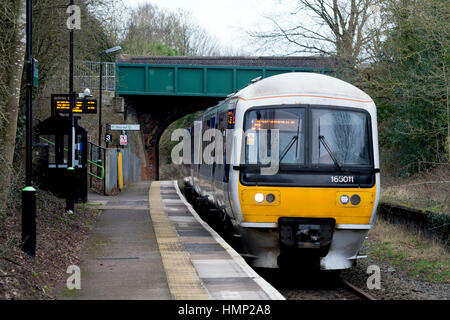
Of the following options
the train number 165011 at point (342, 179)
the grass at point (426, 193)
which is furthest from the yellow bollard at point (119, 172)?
the train number 165011 at point (342, 179)

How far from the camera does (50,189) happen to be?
65.2ft

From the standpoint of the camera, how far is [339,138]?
10.6 metres

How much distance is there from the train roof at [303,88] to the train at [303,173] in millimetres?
17

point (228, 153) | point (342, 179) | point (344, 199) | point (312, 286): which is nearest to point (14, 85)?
point (228, 153)

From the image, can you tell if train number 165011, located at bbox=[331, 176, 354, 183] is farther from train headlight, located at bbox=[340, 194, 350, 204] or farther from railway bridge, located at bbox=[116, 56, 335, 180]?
railway bridge, located at bbox=[116, 56, 335, 180]

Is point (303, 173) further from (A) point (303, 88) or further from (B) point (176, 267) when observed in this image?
(B) point (176, 267)

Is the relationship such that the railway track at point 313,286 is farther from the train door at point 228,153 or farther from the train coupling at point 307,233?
the train door at point 228,153

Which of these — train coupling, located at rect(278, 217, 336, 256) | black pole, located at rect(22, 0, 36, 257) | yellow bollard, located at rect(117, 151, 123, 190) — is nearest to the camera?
black pole, located at rect(22, 0, 36, 257)

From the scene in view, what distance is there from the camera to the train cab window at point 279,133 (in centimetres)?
1050

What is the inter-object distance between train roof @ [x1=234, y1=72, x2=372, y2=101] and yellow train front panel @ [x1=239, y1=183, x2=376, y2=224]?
1.67 m

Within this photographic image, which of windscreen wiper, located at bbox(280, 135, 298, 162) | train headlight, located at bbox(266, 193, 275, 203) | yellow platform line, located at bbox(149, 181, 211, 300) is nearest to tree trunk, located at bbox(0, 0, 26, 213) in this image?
yellow platform line, located at bbox(149, 181, 211, 300)

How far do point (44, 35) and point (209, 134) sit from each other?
15.7 feet

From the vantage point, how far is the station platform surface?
26.5 ft
